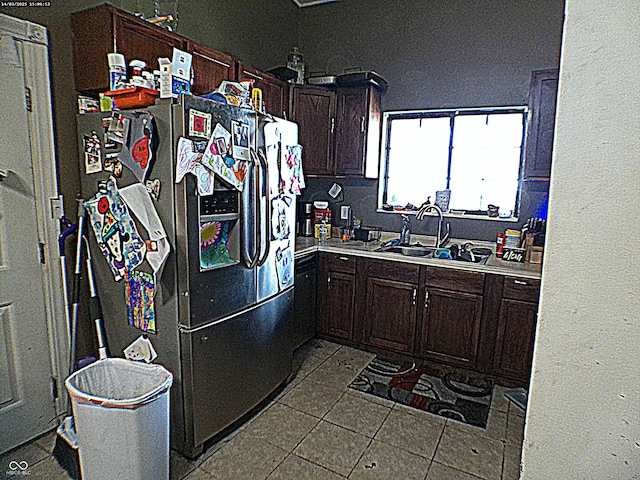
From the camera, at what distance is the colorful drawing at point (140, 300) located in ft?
6.45

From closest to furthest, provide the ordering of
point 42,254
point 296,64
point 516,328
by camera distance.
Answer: point 42,254 < point 516,328 < point 296,64

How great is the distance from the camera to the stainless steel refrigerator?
1843 mm

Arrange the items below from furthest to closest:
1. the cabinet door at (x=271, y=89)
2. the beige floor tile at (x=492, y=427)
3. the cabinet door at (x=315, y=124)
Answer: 1. the cabinet door at (x=315, y=124)
2. the cabinet door at (x=271, y=89)
3. the beige floor tile at (x=492, y=427)

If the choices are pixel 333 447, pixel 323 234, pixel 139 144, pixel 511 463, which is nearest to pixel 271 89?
pixel 323 234

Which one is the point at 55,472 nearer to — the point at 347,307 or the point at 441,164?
the point at 347,307

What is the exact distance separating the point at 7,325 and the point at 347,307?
227cm

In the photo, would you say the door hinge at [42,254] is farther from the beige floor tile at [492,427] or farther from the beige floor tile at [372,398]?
the beige floor tile at [492,427]

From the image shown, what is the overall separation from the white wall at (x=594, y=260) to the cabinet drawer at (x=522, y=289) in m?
2.13

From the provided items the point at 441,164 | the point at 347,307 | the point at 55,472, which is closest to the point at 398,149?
the point at 441,164

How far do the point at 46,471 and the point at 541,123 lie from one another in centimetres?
347

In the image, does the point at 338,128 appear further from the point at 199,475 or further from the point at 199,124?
the point at 199,475

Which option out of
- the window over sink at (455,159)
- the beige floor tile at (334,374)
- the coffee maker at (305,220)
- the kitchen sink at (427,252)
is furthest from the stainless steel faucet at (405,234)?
the beige floor tile at (334,374)

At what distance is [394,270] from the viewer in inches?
121

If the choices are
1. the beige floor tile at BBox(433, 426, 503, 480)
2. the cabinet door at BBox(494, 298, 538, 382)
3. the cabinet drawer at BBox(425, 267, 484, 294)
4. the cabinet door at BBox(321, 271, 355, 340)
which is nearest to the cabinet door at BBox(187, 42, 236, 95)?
the cabinet door at BBox(321, 271, 355, 340)
